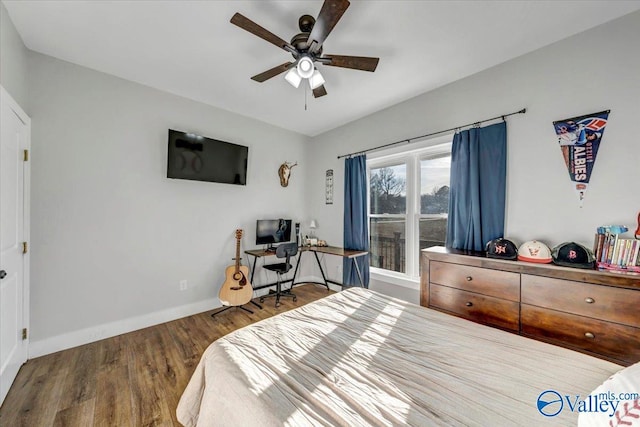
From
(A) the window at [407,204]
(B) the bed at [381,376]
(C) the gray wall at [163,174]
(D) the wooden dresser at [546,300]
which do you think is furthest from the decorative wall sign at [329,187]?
(B) the bed at [381,376]

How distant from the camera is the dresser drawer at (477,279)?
182cm

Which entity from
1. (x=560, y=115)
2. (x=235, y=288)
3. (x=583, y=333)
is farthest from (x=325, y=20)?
(x=235, y=288)

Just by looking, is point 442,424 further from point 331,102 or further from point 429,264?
point 331,102

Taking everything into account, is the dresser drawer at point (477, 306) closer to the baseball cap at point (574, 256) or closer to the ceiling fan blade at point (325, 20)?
the baseball cap at point (574, 256)

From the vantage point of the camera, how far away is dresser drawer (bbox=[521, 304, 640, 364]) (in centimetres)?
141

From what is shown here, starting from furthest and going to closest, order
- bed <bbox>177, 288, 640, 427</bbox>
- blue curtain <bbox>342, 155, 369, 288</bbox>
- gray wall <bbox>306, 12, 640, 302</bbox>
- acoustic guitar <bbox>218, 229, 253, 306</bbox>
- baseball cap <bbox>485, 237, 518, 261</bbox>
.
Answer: blue curtain <bbox>342, 155, 369, 288</bbox> → acoustic guitar <bbox>218, 229, 253, 306</bbox> → baseball cap <bbox>485, 237, 518, 261</bbox> → gray wall <bbox>306, 12, 640, 302</bbox> → bed <bbox>177, 288, 640, 427</bbox>

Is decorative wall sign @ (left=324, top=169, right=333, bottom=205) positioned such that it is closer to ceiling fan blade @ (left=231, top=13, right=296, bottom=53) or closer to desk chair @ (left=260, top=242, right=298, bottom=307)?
desk chair @ (left=260, top=242, right=298, bottom=307)

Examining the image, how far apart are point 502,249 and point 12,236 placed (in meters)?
3.86

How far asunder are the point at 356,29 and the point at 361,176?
6.20 feet

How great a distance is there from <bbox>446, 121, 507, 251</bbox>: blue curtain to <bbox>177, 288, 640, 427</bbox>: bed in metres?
1.23

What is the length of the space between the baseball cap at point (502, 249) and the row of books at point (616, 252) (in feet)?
1.49

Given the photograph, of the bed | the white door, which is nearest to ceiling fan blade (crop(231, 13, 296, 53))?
the white door

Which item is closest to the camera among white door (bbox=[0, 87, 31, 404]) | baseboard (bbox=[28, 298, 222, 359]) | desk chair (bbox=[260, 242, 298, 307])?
white door (bbox=[0, 87, 31, 404])

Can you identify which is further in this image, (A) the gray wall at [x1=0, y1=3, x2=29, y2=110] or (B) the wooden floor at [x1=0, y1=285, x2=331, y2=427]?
(A) the gray wall at [x1=0, y1=3, x2=29, y2=110]
